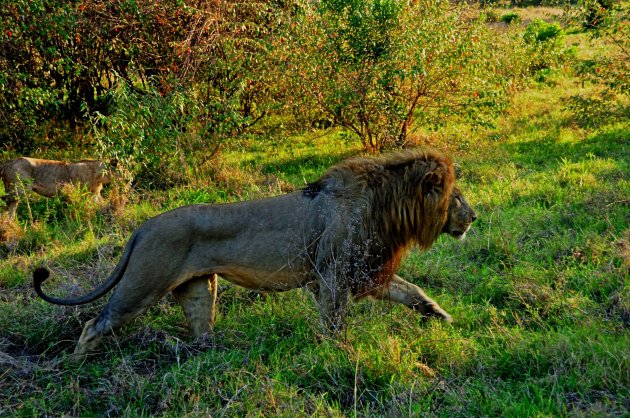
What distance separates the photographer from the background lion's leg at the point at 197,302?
13.7ft

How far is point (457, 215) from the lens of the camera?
14.5ft

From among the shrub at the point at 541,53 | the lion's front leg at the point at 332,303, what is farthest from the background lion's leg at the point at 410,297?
the shrub at the point at 541,53

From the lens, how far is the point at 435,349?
12.1ft

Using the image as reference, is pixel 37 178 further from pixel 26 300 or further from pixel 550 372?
pixel 550 372

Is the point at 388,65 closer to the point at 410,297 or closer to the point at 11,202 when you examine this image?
the point at 410,297

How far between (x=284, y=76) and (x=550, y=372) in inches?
224

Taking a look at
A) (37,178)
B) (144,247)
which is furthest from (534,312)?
(37,178)

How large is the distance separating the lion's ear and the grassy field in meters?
0.80

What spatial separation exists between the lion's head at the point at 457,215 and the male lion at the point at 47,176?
13.6ft

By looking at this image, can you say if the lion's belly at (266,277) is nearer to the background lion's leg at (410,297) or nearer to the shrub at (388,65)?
the background lion's leg at (410,297)

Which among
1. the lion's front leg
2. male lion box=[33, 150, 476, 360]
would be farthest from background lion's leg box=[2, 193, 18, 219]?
the lion's front leg

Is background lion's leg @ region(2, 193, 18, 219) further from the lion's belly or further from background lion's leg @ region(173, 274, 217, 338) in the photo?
the lion's belly

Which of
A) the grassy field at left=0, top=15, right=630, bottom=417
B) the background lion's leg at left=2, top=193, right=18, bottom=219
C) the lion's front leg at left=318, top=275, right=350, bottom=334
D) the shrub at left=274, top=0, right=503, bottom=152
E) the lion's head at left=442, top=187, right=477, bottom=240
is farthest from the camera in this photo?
the shrub at left=274, top=0, right=503, bottom=152

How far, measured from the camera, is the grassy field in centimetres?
323
